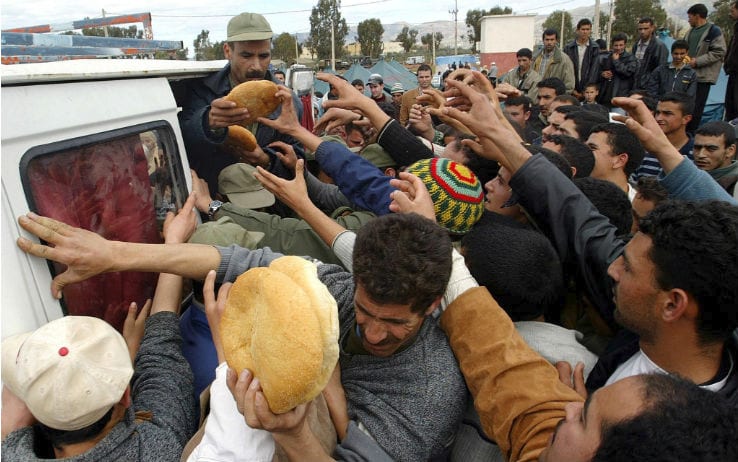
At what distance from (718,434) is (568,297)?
149cm

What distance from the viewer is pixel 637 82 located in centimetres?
890

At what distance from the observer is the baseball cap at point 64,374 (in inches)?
49.6

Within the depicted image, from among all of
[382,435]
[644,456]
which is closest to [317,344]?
[382,435]

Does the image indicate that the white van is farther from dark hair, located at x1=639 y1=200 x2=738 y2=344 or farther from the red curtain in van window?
dark hair, located at x1=639 y1=200 x2=738 y2=344

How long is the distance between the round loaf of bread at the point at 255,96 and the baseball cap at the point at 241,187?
0.31 metres

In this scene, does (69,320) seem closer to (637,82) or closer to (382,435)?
(382,435)

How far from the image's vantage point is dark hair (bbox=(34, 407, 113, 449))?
53.2 inches

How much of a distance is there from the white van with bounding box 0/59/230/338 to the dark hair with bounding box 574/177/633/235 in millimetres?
1928

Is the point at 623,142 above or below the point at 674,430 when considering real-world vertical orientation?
above

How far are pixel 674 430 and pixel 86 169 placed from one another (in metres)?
1.76

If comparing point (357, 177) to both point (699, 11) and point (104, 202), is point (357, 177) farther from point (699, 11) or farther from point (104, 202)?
point (699, 11)

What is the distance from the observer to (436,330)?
181cm

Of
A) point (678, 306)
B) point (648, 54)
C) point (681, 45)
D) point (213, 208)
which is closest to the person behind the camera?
point (678, 306)

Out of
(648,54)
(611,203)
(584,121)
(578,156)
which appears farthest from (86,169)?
(648,54)
